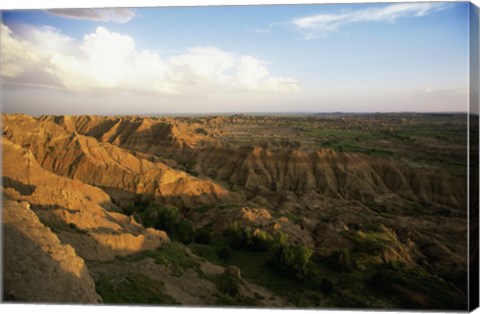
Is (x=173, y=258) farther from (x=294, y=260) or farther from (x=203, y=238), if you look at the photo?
(x=203, y=238)

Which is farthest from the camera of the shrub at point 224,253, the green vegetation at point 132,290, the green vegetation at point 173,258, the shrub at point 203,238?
the shrub at point 203,238

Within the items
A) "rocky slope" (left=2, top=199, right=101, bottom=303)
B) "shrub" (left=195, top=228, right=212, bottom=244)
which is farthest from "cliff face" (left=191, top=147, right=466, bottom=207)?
"rocky slope" (left=2, top=199, right=101, bottom=303)

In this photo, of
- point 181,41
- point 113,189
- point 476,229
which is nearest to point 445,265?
point 476,229

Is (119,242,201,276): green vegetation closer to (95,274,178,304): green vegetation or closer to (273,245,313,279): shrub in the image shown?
(95,274,178,304): green vegetation

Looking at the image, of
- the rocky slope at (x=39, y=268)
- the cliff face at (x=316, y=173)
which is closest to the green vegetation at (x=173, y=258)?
the rocky slope at (x=39, y=268)

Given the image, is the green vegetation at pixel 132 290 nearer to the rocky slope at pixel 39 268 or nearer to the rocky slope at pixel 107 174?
the rocky slope at pixel 39 268

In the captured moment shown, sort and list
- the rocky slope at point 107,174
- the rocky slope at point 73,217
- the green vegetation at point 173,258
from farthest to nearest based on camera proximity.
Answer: the rocky slope at point 107,174, the green vegetation at point 173,258, the rocky slope at point 73,217

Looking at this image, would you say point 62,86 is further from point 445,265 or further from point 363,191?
point 363,191

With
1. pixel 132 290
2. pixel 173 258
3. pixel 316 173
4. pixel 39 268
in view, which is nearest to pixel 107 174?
pixel 173 258
